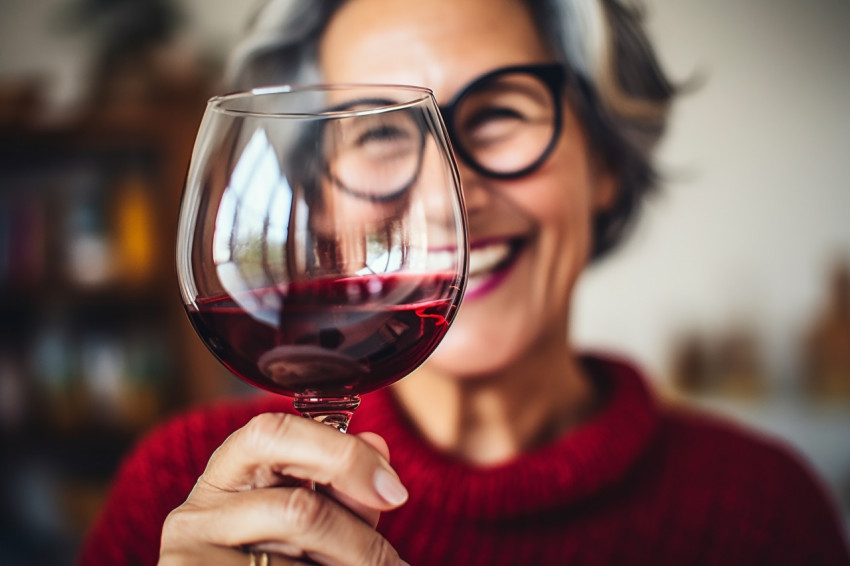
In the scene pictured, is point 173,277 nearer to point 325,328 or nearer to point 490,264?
point 490,264

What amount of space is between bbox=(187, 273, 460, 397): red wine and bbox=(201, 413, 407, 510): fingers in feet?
0.10

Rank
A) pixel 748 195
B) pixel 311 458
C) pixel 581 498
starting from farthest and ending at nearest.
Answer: pixel 748 195, pixel 581 498, pixel 311 458

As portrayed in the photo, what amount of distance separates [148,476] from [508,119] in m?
0.57

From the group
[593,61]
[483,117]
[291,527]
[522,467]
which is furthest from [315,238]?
[593,61]

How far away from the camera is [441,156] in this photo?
0.44 m

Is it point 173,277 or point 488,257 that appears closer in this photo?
point 488,257

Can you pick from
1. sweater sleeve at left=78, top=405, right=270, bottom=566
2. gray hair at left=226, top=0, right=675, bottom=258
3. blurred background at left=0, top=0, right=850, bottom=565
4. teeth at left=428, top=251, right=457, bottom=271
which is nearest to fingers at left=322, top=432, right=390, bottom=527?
teeth at left=428, top=251, right=457, bottom=271

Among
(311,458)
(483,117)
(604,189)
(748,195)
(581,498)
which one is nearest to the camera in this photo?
(311,458)

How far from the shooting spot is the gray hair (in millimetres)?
904

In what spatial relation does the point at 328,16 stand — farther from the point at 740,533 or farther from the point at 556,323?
the point at 740,533

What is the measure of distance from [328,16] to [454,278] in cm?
55

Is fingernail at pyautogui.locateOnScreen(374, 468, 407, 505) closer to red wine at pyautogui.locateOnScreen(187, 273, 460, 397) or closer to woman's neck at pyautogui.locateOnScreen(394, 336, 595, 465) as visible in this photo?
red wine at pyautogui.locateOnScreen(187, 273, 460, 397)

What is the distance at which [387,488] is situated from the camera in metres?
0.41

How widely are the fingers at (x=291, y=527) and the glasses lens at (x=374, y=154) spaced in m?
0.18
